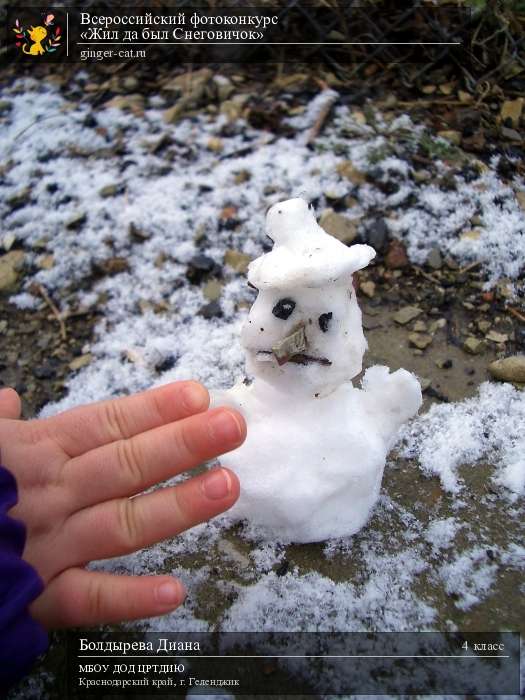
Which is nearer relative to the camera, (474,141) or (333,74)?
(474,141)

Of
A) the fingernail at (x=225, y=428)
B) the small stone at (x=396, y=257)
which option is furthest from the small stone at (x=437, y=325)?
the fingernail at (x=225, y=428)

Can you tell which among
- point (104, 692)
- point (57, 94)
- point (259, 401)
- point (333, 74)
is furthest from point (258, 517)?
point (57, 94)

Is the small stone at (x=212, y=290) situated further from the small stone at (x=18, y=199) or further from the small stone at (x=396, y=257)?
the small stone at (x=18, y=199)

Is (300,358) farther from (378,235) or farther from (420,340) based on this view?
(378,235)

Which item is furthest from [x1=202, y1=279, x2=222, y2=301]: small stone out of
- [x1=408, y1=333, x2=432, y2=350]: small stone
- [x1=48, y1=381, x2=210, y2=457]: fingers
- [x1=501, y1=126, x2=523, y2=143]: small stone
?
[x1=501, y1=126, x2=523, y2=143]: small stone

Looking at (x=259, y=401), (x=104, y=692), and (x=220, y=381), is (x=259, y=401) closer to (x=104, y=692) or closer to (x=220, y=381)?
(x=220, y=381)

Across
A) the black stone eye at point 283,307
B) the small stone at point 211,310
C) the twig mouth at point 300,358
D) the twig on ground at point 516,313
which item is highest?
the black stone eye at point 283,307
